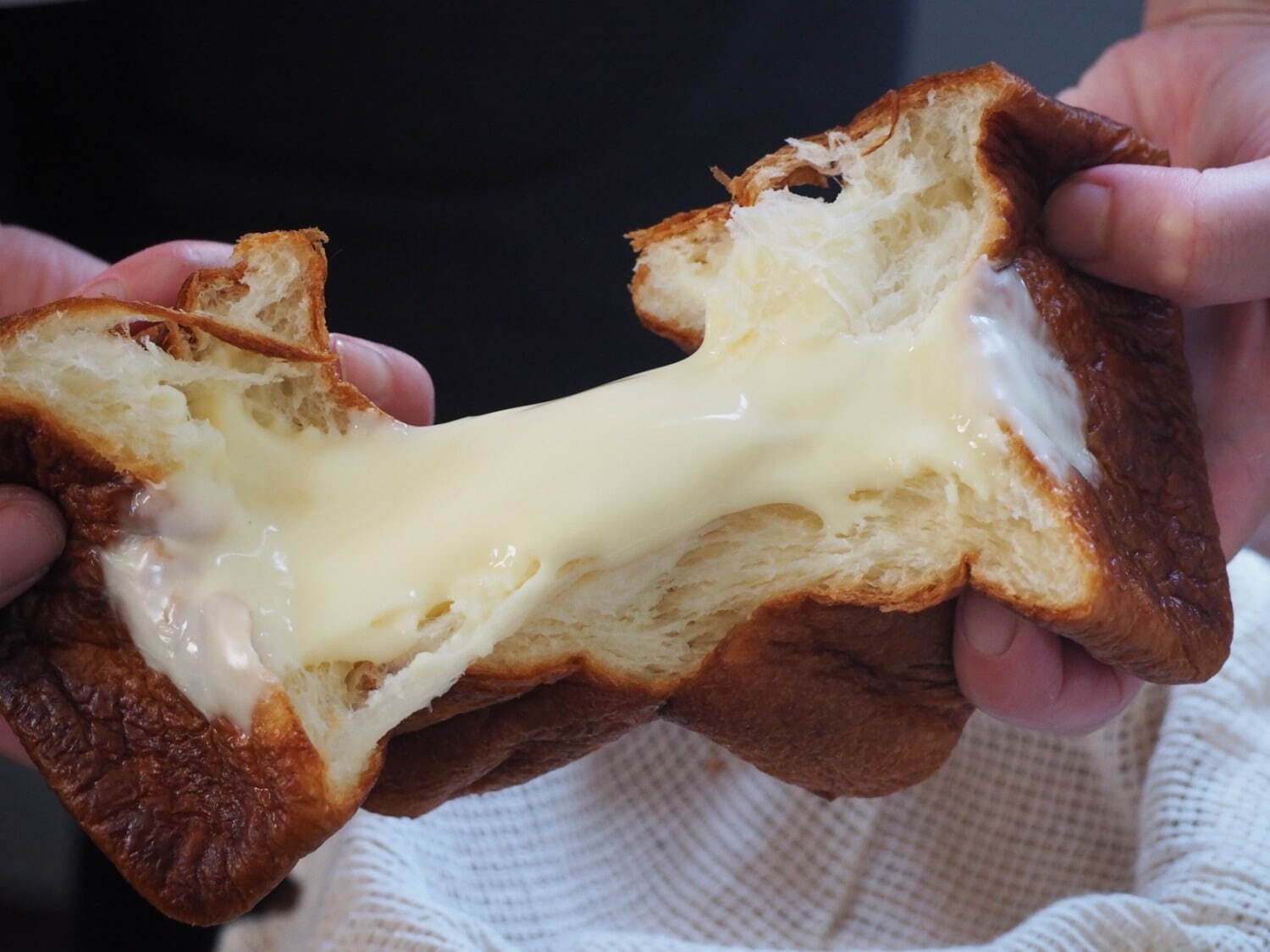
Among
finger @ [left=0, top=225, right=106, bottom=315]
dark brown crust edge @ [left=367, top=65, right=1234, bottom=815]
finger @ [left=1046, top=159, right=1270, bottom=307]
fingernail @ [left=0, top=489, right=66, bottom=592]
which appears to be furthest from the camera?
finger @ [left=0, top=225, right=106, bottom=315]

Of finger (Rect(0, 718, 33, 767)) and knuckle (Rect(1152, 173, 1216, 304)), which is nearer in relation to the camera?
knuckle (Rect(1152, 173, 1216, 304))

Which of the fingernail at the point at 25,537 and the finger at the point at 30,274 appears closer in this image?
the fingernail at the point at 25,537

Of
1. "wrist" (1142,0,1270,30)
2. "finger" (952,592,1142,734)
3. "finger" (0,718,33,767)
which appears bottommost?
"finger" (0,718,33,767)

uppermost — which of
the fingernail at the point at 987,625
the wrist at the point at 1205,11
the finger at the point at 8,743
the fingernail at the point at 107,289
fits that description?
the wrist at the point at 1205,11

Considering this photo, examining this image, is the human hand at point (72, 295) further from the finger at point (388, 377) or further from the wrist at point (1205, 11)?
the wrist at point (1205, 11)

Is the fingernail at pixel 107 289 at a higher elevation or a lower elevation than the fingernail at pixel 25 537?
higher

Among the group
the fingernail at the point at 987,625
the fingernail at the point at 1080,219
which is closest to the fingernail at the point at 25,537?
the fingernail at the point at 987,625

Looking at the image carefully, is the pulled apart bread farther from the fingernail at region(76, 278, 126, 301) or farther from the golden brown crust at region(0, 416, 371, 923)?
the fingernail at region(76, 278, 126, 301)

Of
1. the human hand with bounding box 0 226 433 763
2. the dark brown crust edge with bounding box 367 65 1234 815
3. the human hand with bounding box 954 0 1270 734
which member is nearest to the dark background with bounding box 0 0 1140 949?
the human hand with bounding box 0 226 433 763

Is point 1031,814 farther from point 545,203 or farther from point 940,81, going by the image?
point 545,203
